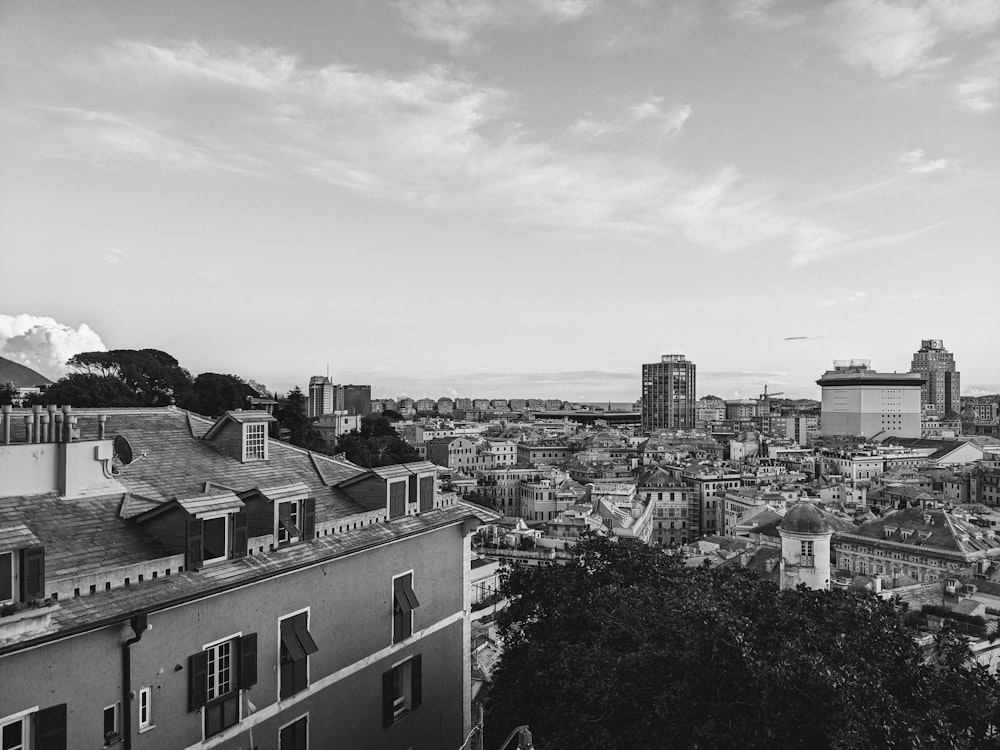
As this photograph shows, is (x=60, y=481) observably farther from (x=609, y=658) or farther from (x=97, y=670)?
(x=609, y=658)

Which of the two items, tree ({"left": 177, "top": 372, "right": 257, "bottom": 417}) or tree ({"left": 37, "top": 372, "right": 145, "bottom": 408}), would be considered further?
tree ({"left": 177, "top": 372, "right": 257, "bottom": 417})

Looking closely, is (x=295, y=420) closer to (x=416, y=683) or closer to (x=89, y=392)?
(x=89, y=392)

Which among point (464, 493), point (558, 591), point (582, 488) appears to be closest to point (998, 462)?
point (582, 488)

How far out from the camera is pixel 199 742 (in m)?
10.6

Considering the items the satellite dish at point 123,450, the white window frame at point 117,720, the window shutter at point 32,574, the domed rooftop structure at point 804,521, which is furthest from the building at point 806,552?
the window shutter at point 32,574

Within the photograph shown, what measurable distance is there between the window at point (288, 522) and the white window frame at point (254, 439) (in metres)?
2.13

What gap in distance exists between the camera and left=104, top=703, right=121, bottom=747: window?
9445 mm

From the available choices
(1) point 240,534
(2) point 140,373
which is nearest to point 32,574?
(1) point 240,534

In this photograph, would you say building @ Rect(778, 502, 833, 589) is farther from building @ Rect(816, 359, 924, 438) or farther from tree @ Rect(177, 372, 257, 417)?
building @ Rect(816, 359, 924, 438)

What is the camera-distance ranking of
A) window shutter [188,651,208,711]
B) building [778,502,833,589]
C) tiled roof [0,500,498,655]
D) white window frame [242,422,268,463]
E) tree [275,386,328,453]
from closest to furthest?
tiled roof [0,500,498,655], window shutter [188,651,208,711], white window frame [242,422,268,463], building [778,502,833,589], tree [275,386,328,453]

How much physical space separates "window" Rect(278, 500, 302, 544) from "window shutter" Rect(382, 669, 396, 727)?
376 centimetres

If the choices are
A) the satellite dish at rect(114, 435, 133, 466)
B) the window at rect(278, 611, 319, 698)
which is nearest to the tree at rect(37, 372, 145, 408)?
the satellite dish at rect(114, 435, 133, 466)

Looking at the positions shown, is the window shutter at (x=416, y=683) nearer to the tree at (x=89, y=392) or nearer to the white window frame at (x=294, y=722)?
the white window frame at (x=294, y=722)

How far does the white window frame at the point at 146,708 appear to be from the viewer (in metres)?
9.89
